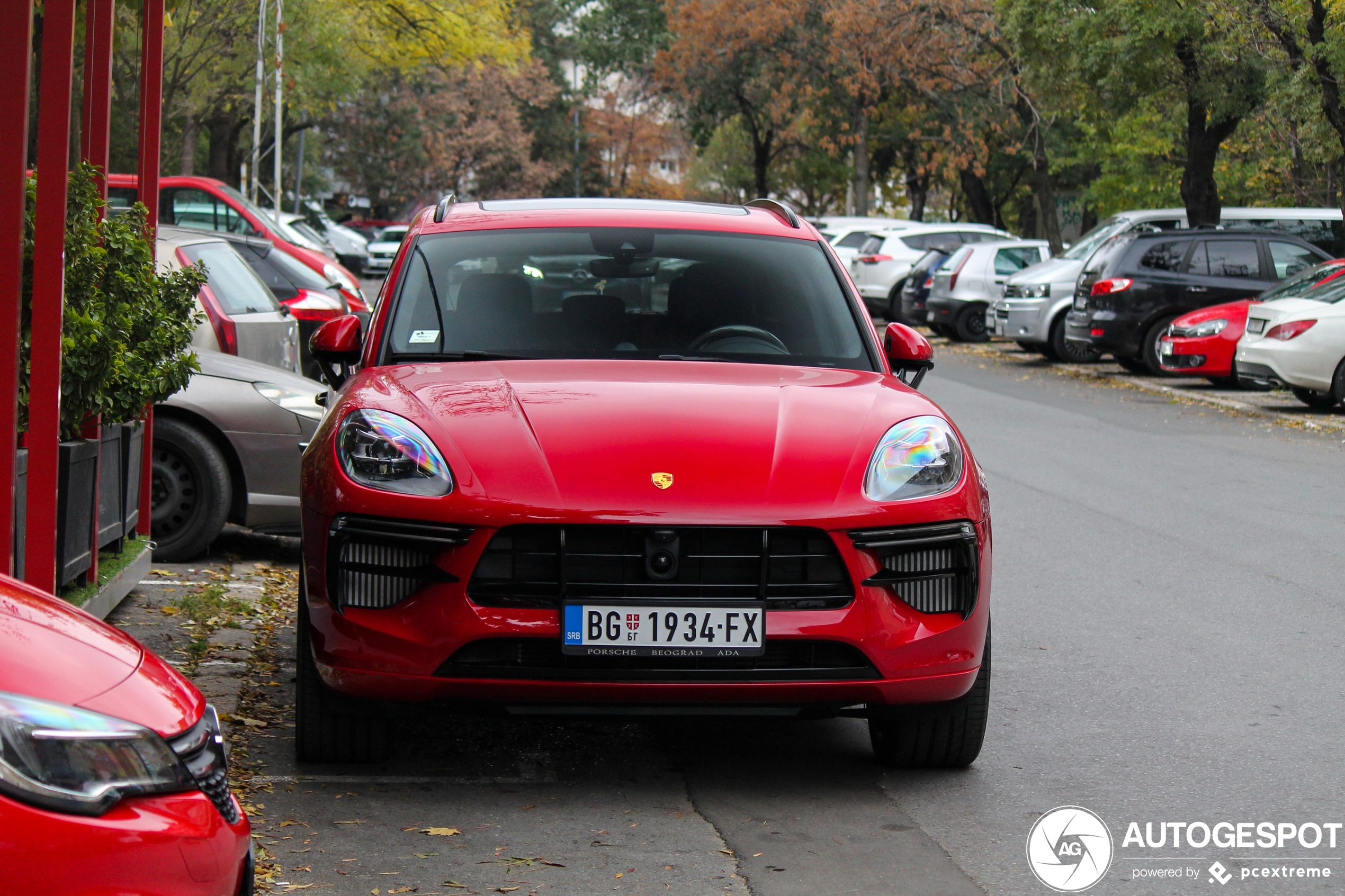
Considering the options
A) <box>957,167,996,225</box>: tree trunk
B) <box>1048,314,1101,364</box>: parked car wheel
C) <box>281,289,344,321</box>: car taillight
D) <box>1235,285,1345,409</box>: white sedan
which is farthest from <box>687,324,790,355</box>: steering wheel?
<box>957,167,996,225</box>: tree trunk

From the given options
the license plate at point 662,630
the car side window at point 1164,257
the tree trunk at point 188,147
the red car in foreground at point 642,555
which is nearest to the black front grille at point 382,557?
the red car in foreground at point 642,555

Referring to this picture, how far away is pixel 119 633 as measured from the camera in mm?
3107

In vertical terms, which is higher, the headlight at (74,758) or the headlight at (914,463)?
the headlight at (914,463)

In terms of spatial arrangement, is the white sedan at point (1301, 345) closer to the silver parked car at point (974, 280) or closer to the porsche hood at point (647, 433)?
the silver parked car at point (974, 280)

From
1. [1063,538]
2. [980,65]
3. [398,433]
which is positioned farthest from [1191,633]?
[980,65]

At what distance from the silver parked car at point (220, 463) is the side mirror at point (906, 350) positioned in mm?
3414

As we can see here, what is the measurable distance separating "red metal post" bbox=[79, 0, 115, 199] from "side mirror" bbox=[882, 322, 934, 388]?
10.3ft

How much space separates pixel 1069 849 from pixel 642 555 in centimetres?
132

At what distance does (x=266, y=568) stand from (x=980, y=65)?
39588mm

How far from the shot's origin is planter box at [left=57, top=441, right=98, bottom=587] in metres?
6.06

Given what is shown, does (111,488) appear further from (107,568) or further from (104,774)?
(104,774)

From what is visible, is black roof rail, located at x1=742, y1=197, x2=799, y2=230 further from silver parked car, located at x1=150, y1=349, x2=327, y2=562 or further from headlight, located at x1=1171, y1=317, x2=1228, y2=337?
headlight, located at x1=1171, y1=317, x2=1228, y2=337

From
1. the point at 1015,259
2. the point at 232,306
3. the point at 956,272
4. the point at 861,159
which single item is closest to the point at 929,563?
the point at 232,306

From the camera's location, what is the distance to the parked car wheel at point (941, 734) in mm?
4914
